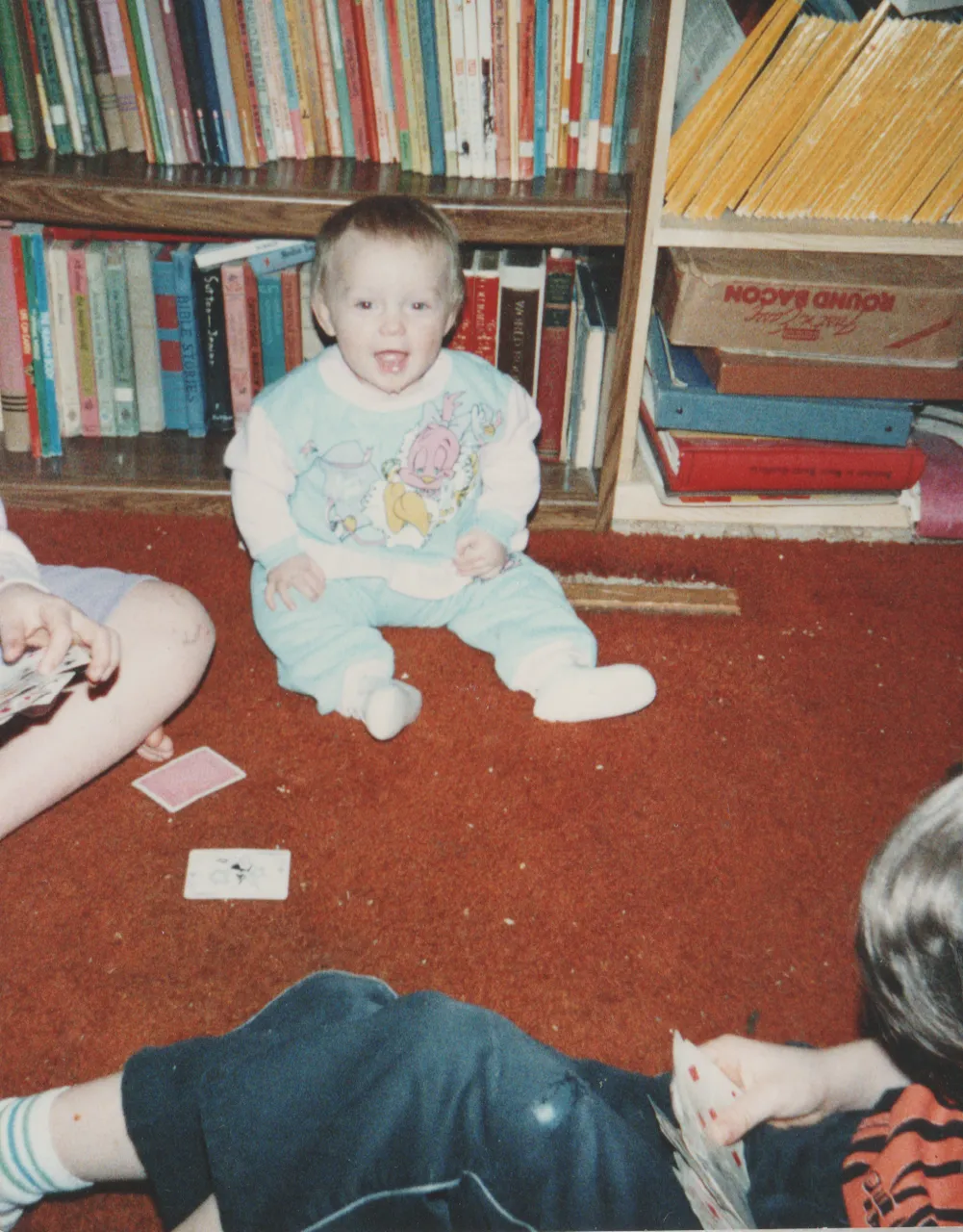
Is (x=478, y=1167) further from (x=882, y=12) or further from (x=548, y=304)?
(x=882, y=12)

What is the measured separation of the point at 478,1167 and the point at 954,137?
151 centimetres

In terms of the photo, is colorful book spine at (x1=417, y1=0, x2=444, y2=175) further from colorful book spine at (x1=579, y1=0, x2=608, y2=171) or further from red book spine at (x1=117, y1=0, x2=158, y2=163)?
red book spine at (x1=117, y1=0, x2=158, y2=163)

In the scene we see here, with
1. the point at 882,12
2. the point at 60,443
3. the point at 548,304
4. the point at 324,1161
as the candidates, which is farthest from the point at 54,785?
the point at 882,12

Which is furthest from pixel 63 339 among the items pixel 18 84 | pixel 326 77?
pixel 326 77

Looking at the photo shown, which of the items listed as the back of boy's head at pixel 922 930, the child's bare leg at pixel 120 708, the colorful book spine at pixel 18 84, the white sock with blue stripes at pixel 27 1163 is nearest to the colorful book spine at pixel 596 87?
the colorful book spine at pixel 18 84

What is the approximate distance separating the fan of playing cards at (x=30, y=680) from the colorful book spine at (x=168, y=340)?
89 centimetres

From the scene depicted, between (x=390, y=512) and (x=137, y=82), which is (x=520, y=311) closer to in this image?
(x=390, y=512)

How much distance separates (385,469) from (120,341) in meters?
0.58

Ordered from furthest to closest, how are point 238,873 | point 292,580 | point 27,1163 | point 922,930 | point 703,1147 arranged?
point 292,580
point 238,873
point 27,1163
point 703,1147
point 922,930

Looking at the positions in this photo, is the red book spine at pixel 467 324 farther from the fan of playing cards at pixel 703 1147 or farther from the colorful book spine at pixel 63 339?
the fan of playing cards at pixel 703 1147

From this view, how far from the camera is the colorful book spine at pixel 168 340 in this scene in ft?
5.74

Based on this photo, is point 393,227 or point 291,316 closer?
point 393,227

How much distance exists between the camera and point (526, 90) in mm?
1575

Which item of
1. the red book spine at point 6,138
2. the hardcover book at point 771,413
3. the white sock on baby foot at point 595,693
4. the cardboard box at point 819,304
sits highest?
the red book spine at point 6,138
